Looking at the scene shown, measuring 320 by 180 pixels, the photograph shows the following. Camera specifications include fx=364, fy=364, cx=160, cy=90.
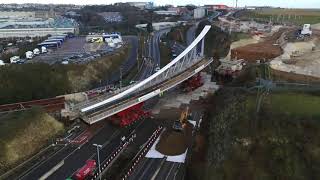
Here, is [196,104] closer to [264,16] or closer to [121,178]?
[121,178]

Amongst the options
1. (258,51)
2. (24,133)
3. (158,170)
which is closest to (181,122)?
(158,170)

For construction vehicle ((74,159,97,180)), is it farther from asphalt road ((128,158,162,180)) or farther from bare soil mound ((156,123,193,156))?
bare soil mound ((156,123,193,156))

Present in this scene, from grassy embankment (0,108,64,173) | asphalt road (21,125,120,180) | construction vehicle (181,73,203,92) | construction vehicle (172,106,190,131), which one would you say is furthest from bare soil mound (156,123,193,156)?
construction vehicle (181,73,203,92)

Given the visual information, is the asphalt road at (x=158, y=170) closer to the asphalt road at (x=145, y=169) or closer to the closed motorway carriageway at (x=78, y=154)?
the asphalt road at (x=145, y=169)

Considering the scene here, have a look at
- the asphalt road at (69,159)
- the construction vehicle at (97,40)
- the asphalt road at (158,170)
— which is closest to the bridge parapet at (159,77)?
the asphalt road at (69,159)

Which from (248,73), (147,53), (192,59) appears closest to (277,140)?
(248,73)

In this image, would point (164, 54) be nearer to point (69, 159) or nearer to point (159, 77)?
point (159, 77)

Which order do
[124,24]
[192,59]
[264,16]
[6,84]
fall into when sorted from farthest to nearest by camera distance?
1. [124,24]
2. [264,16]
3. [192,59]
4. [6,84]
